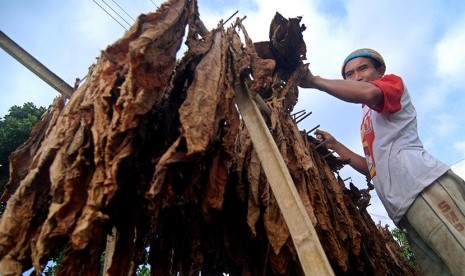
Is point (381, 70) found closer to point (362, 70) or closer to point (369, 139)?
point (362, 70)

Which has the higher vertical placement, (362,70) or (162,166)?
(362,70)

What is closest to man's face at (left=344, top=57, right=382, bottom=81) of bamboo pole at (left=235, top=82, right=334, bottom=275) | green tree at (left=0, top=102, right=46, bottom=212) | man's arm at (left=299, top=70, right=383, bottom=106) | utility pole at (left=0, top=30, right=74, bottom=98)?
man's arm at (left=299, top=70, right=383, bottom=106)

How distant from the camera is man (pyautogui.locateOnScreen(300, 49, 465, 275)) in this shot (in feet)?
6.93

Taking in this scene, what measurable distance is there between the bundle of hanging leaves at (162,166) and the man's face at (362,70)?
70 cm

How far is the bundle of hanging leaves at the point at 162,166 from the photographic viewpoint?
1376 mm

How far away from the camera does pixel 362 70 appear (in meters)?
3.03

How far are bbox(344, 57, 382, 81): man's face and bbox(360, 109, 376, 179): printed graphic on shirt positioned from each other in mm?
310

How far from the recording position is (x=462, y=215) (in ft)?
6.84

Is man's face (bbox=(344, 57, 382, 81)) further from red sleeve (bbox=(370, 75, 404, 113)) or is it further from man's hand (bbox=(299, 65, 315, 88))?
man's hand (bbox=(299, 65, 315, 88))

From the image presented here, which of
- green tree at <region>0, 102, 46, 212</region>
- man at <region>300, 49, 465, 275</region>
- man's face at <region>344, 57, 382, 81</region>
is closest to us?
man at <region>300, 49, 465, 275</region>

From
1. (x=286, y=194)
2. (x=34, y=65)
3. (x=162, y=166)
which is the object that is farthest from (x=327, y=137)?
(x=34, y=65)

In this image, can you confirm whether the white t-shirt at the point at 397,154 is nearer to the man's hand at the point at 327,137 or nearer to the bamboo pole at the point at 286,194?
the man's hand at the point at 327,137

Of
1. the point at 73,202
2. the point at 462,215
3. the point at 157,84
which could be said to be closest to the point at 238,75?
the point at 157,84

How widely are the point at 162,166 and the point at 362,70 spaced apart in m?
2.33
